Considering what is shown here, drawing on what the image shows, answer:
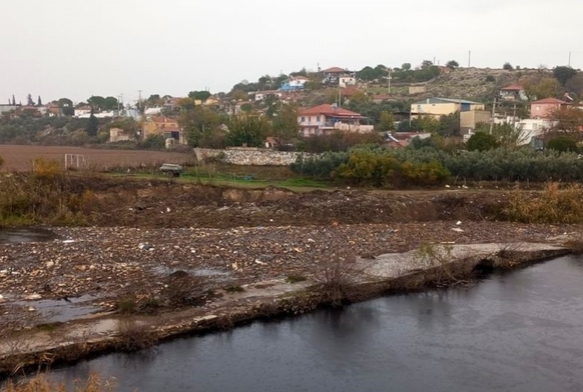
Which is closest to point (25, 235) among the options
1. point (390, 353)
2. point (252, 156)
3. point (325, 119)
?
point (390, 353)

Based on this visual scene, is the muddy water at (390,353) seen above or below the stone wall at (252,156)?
below

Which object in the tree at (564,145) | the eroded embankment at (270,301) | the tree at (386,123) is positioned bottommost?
the eroded embankment at (270,301)

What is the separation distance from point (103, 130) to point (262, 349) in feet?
172

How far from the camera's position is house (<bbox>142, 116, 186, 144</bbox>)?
51.0 metres

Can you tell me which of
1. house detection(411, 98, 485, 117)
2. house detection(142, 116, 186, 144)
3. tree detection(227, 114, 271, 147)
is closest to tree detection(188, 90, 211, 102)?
house detection(142, 116, 186, 144)

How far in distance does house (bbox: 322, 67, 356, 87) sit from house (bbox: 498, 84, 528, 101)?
28.2 m

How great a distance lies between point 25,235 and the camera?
64.4 feet

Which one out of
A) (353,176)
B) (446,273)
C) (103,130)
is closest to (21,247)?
(446,273)

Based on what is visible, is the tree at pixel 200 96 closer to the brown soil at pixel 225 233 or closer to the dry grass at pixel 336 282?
the brown soil at pixel 225 233

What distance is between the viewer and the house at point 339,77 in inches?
3735

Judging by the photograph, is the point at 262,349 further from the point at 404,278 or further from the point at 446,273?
the point at 446,273

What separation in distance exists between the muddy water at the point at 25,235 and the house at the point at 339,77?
74.9 metres

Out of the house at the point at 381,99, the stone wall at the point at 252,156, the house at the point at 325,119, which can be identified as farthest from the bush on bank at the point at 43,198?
the house at the point at 381,99

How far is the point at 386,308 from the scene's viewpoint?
1365 centimetres
